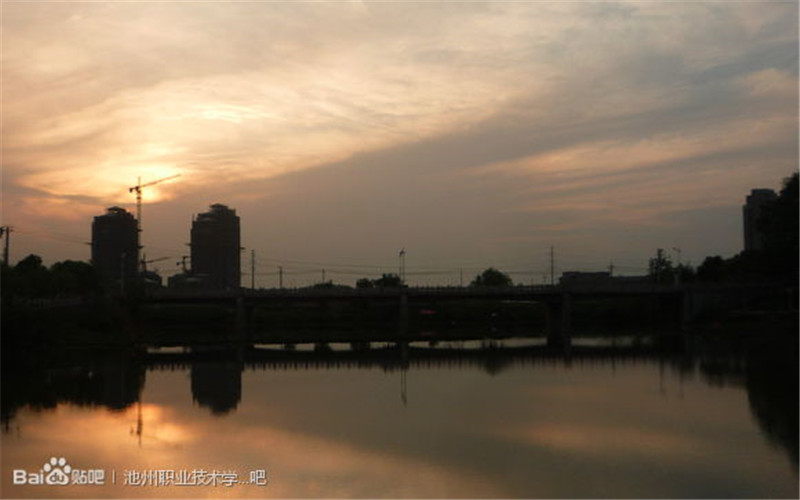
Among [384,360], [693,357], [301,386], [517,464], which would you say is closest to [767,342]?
[693,357]

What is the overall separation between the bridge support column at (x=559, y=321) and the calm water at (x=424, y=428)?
89.5 feet

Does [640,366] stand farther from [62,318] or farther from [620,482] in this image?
[62,318]

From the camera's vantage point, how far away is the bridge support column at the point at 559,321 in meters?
89.7

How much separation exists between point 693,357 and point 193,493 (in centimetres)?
4621

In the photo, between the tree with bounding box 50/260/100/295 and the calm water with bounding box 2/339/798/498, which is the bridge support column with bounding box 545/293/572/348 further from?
the tree with bounding box 50/260/100/295

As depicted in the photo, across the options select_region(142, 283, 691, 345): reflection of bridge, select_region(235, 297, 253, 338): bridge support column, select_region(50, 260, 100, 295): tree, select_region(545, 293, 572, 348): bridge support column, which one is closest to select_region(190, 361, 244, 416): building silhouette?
select_region(545, 293, 572, 348): bridge support column

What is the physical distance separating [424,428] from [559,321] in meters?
82.1

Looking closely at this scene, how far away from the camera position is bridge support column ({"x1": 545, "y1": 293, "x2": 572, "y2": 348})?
294ft

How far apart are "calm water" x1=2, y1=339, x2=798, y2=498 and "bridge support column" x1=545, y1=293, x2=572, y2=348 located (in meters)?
27.3

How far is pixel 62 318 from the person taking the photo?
85.8 m

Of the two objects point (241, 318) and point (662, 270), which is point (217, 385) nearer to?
point (241, 318)

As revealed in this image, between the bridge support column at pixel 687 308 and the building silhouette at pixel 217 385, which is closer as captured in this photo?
the building silhouette at pixel 217 385

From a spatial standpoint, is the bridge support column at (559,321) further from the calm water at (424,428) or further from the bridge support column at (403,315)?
the calm water at (424,428)

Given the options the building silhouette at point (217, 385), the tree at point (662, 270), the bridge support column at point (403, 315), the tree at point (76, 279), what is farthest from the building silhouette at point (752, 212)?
the building silhouette at point (217, 385)
